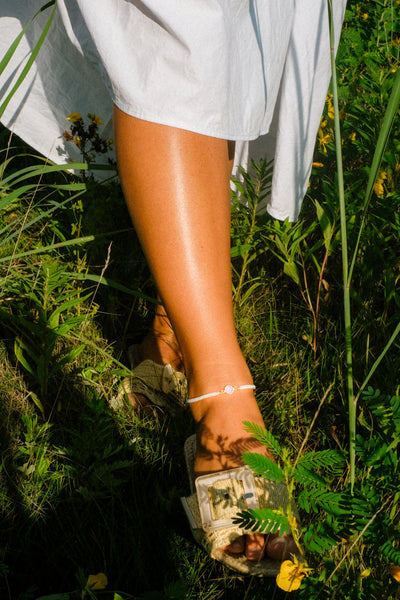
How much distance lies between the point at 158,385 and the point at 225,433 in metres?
0.38

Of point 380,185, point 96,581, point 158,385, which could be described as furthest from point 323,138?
point 96,581

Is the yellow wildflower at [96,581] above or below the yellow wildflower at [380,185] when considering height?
below

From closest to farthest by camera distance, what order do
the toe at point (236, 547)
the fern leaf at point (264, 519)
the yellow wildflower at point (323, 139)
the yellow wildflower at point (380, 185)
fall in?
the fern leaf at point (264, 519), the toe at point (236, 547), the yellow wildflower at point (380, 185), the yellow wildflower at point (323, 139)

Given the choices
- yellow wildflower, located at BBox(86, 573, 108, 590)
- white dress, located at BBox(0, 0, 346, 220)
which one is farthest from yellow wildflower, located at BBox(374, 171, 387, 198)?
yellow wildflower, located at BBox(86, 573, 108, 590)

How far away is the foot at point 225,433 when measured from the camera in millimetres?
1172

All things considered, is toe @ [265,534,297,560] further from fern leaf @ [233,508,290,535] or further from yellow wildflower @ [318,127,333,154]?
yellow wildflower @ [318,127,333,154]

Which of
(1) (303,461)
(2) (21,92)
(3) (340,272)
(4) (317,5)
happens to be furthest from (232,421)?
(2) (21,92)

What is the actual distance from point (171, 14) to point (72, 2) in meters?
0.52

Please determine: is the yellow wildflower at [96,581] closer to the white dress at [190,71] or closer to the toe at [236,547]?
the toe at [236,547]

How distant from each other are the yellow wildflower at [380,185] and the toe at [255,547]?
987 millimetres

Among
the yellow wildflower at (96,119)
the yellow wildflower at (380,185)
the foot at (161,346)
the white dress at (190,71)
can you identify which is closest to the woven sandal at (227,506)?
the foot at (161,346)

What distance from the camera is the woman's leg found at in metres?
1.15

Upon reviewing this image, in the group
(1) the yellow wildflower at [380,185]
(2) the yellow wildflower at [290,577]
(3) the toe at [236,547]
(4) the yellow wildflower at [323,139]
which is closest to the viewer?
(2) the yellow wildflower at [290,577]

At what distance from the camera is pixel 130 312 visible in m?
1.75
